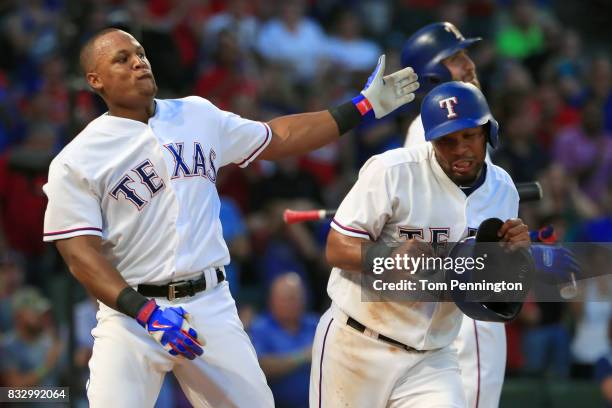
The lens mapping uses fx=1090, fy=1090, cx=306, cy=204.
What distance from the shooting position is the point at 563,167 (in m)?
10.6

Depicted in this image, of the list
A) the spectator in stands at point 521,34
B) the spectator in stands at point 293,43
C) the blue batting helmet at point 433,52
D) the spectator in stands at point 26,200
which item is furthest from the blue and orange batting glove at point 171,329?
the spectator in stands at point 521,34

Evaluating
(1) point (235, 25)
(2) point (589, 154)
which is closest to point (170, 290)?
(1) point (235, 25)

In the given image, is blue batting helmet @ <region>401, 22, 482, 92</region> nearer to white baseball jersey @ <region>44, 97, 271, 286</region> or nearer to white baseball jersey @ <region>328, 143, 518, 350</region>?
white baseball jersey @ <region>328, 143, 518, 350</region>

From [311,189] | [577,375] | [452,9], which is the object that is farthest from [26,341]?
[452,9]

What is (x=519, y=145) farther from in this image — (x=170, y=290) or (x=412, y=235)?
(x=170, y=290)

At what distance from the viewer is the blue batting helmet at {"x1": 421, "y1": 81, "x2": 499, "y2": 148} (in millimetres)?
4379

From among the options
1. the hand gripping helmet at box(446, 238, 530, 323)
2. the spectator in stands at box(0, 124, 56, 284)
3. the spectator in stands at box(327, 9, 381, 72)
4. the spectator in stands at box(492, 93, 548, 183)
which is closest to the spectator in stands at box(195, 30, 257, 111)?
the spectator in stands at box(327, 9, 381, 72)

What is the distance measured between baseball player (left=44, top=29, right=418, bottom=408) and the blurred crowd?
1832mm

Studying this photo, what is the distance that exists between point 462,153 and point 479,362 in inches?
49.2

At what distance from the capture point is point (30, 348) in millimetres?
7652

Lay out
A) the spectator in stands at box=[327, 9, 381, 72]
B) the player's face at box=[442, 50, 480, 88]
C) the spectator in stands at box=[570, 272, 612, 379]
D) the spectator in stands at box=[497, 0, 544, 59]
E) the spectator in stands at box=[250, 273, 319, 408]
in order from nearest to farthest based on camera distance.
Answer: the player's face at box=[442, 50, 480, 88] → the spectator in stands at box=[250, 273, 319, 408] → the spectator in stands at box=[570, 272, 612, 379] → the spectator in stands at box=[327, 9, 381, 72] → the spectator in stands at box=[497, 0, 544, 59]

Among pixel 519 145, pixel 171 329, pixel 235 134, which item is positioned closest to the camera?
pixel 171 329

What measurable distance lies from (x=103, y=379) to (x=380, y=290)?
3.88 feet

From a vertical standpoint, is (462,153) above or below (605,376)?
above
